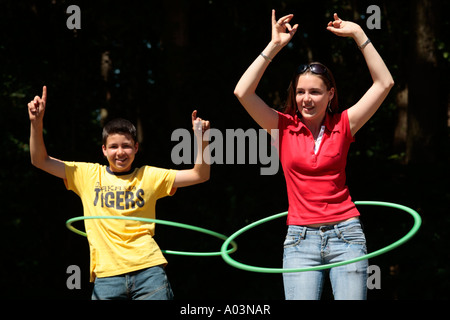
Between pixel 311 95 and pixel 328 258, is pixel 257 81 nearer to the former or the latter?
pixel 311 95

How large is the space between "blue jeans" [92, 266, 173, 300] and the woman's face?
5.13 ft

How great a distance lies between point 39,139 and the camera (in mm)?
4902

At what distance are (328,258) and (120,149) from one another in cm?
177

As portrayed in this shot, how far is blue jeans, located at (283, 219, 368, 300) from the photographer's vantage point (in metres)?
4.15

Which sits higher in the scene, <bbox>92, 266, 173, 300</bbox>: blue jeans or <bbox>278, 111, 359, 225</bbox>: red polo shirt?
<bbox>278, 111, 359, 225</bbox>: red polo shirt

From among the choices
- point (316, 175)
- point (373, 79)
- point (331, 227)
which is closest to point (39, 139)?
point (316, 175)

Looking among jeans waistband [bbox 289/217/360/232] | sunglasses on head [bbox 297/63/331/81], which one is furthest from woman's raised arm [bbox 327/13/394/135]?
jeans waistband [bbox 289/217/360/232]

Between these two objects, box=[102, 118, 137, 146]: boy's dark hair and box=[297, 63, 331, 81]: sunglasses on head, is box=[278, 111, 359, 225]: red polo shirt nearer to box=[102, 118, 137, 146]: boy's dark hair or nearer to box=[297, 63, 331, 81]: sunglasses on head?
box=[297, 63, 331, 81]: sunglasses on head

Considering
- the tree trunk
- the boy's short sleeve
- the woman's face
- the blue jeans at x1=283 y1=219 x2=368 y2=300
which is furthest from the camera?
the tree trunk

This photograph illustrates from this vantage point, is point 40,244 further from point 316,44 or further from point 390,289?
point 316,44

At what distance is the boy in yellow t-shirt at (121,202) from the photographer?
4746 millimetres

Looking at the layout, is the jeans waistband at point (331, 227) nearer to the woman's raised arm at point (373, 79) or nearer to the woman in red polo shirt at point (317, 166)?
the woman in red polo shirt at point (317, 166)

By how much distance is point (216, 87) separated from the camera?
35.3ft

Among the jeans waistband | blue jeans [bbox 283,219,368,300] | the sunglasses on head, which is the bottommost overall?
blue jeans [bbox 283,219,368,300]
